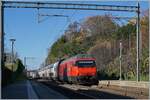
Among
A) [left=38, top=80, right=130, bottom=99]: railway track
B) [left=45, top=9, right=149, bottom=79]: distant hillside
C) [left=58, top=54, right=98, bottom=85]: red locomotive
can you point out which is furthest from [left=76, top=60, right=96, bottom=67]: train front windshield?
[left=45, top=9, right=149, bottom=79]: distant hillside

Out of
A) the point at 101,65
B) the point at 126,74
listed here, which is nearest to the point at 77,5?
the point at 126,74

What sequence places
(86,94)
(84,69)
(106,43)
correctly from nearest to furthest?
(86,94) → (84,69) → (106,43)

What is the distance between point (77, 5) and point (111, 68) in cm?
2393

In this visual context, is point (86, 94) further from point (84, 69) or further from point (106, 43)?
point (106, 43)

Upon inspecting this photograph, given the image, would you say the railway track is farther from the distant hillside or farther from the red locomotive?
the distant hillside

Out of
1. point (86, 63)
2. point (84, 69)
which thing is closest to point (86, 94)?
point (84, 69)

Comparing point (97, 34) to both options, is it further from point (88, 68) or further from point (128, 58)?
point (88, 68)

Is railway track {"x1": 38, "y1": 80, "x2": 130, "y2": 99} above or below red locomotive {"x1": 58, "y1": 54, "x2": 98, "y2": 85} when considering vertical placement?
below

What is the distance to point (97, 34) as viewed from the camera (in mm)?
→ 103875

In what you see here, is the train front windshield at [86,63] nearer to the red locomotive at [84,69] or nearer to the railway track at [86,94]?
the red locomotive at [84,69]

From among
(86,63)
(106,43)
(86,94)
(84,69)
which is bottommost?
(86,94)

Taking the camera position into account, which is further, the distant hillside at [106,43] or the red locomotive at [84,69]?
the distant hillside at [106,43]

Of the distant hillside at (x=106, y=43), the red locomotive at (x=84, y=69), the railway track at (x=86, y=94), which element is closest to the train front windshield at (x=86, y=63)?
the red locomotive at (x=84, y=69)

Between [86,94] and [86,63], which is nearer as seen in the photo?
[86,94]
